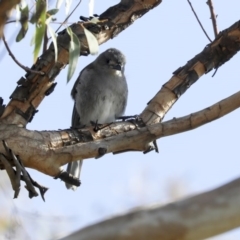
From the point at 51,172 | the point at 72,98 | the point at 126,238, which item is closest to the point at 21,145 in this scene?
the point at 51,172

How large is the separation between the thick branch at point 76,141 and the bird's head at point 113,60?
2.16 m

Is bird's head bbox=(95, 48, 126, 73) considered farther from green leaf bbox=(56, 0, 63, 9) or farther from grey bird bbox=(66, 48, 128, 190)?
green leaf bbox=(56, 0, 63, 9)

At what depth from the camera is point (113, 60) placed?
471 cm

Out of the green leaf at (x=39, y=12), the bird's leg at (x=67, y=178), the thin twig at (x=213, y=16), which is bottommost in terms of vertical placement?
the bird's leg at (x=67, y=178)

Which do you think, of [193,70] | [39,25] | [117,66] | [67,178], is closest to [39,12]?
[39,25]

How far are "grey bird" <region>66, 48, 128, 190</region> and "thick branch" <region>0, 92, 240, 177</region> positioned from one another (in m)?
1.62

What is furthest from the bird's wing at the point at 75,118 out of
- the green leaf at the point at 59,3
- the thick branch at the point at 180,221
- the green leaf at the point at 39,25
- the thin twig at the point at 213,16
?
the thick branch at the point at 180,221

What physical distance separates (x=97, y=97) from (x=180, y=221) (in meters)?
3.30

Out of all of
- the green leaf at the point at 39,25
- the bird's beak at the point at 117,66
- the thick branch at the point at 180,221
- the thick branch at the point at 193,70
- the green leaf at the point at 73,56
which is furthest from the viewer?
the bird's beak at the point at 117,66

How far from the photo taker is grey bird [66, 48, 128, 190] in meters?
4.27

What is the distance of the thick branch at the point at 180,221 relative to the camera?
1048mm

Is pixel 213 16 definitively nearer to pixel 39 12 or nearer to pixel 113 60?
pixel 39 12

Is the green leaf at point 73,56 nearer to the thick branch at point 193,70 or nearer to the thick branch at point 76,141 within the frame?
the thick branch at point 76,141

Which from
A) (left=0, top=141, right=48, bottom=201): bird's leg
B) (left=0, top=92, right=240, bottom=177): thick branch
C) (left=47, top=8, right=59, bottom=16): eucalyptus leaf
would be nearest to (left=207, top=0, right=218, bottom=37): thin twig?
(left=0, top=92, right=240, bottom=177): thick branch
